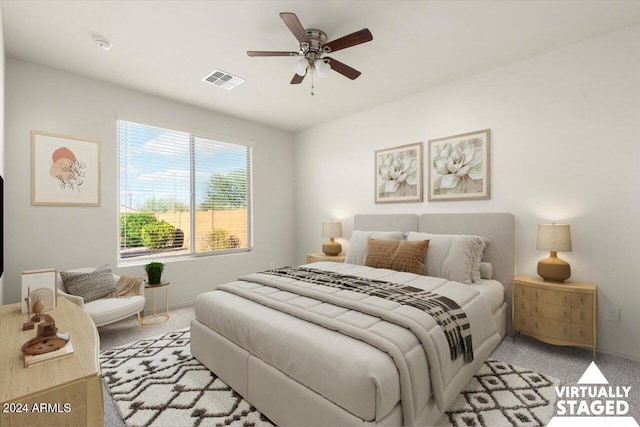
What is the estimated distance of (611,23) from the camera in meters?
2.44

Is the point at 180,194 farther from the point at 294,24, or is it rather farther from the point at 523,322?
the point at 523,322

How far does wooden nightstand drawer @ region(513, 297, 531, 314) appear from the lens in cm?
272

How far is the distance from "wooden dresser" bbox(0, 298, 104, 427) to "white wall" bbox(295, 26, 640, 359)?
3.47 metres

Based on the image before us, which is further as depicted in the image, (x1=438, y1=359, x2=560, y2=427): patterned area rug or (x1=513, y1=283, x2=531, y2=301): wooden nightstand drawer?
(x1=513, y1=283, x2=531, y2=301): wooden nightstand drawer

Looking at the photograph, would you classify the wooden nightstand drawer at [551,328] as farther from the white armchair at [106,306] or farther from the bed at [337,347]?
the white armchair at [106,306]

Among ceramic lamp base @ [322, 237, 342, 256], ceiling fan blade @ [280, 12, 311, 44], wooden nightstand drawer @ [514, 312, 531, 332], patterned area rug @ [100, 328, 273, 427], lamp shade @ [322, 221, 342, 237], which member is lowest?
patterned area rug @ [100, 328, 273, 427]

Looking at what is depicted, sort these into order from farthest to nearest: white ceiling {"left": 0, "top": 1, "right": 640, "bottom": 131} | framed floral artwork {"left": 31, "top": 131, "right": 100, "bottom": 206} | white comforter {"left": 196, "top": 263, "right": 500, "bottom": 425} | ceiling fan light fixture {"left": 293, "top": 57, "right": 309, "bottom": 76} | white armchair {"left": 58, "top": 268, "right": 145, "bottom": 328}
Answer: framed floral artwork {"left": 31, "top": 131, "right": 100, "bottom": 206} < white armchair {"left": 58, "top": 268, "right": 145, "bottom": 328} < ceiling fan light fixture {"left": 293, "top": 57, "right": 309, "bottom": 76} < white ceiling {"left": 0, "top": 1, "right": 640, "bottom": 131} < white comforter {"left": 196, "top": 263, "right": 500, "bottom": 425}

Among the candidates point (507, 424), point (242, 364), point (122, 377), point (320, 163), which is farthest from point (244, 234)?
point (507, 424)

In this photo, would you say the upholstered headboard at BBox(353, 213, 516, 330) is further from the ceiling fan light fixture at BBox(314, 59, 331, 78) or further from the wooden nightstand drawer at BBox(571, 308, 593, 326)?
the ceiling fan light fixture at BBox(314, 59, 331, 78)

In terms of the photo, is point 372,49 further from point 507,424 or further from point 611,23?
point 507,424

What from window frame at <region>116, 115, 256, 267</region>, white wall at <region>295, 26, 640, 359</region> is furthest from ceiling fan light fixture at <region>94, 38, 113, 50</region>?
white wall at <region>295, 26, 640, 359</region>

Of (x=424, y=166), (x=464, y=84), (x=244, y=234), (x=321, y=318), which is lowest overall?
(x=321, y=318)

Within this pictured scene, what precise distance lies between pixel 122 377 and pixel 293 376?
1544 millimetres

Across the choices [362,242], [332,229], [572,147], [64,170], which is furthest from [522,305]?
[64,170]
